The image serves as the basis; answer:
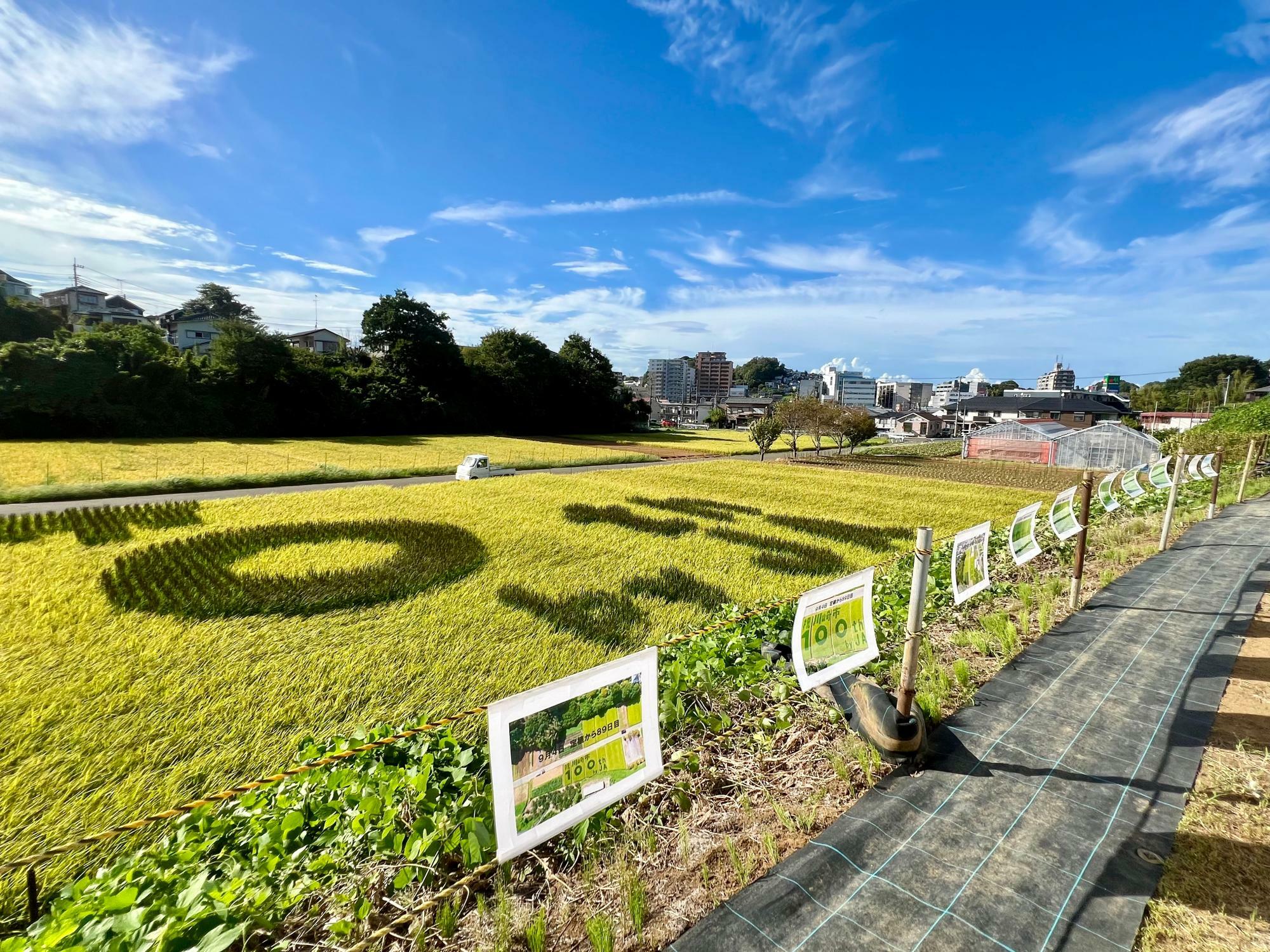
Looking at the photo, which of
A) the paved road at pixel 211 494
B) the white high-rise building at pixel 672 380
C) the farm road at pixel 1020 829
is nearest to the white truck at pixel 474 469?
the paved road at pixel 211 494

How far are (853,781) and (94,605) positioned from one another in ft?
28.2

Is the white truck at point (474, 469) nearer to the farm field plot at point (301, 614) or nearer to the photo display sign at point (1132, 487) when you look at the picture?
the farm field plot at point (301, 614)

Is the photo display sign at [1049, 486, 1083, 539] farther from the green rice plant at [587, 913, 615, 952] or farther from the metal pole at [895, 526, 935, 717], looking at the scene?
the green rice plant at [587, 913, 615, 952]

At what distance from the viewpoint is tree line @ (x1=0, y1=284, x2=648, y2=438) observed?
2505cm

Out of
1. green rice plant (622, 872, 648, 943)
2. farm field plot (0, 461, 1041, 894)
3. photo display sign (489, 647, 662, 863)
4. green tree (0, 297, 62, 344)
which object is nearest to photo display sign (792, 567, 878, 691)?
photo display sign (489, 647, 662, 863)

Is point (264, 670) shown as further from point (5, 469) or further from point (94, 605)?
point (5, 469)

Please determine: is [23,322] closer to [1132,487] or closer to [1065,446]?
[1132,487]

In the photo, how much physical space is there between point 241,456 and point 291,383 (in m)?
13.9

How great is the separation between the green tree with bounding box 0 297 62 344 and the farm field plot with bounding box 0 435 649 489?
1615cm

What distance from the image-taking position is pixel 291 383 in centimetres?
3334

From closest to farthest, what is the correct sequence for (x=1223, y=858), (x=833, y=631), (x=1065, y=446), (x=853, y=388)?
(x=1223, y=858) < (x=833, y=631) < (x=1065, y=446) < (x=853, y=388)

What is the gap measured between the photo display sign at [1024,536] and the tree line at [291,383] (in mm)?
37049

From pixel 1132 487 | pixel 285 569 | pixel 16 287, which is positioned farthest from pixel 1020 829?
pixel 16 287

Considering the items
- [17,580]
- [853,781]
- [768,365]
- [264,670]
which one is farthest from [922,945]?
[768,365]
